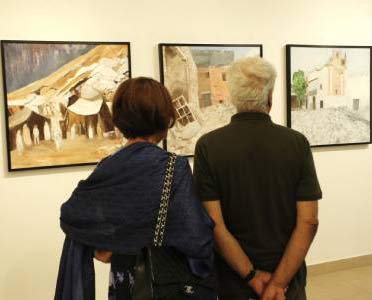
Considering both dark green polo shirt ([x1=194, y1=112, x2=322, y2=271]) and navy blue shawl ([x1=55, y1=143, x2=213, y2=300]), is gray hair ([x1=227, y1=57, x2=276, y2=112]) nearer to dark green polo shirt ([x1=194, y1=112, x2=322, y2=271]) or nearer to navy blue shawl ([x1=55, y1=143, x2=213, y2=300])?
dark green polo shirt ([x1=194, y1=112, x2=322, y2=271])

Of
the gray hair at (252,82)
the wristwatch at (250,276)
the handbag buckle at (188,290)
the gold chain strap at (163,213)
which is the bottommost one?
the wristwatch at (250,276)

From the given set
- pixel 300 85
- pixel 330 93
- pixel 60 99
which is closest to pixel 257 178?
pixel 60 99

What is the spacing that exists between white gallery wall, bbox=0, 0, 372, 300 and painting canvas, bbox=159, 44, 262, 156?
3.0 inches

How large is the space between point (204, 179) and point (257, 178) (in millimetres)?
184

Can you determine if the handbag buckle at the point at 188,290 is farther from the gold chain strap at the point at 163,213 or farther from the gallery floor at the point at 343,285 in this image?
the gallery floor at the point at 343,285

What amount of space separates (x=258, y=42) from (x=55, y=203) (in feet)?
5.84

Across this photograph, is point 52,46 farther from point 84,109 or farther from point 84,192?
point 84,192

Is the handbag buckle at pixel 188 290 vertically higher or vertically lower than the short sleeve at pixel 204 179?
lower

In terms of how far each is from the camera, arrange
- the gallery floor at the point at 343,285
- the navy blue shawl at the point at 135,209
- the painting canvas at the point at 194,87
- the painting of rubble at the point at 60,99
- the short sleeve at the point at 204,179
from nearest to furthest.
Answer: the navy blue shawl at the point at 135,209 → the short sleeve at the point at 204,179 → the painting of rubble at the point at 60,99 → the painting canvas at the point at 194,87 → the gallery floor at the point at 343,285

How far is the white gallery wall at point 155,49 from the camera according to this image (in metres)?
2.71

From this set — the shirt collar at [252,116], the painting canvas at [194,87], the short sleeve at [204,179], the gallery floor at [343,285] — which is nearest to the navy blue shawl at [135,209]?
the short sleeve at [204,179]

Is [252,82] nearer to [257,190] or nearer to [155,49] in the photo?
[257,190]

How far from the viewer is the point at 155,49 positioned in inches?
117

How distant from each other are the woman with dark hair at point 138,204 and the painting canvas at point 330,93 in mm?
2114
